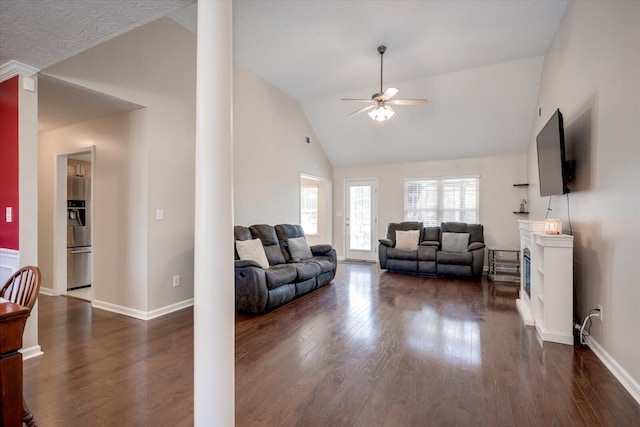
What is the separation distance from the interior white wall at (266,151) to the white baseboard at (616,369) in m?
4.28

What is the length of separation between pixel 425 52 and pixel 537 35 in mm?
1387

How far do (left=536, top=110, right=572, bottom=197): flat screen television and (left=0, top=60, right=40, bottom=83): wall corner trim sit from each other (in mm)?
4874

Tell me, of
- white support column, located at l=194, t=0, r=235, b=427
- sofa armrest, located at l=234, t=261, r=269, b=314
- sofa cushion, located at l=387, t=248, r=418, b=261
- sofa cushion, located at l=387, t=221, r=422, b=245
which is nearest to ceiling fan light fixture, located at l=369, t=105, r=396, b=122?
sofa armrest, located at l=234, t=261, r=269, b=314

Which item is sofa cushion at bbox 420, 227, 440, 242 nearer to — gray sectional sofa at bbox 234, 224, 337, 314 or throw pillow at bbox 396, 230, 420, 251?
throw pillow at bbox 396, 230, 420, 251

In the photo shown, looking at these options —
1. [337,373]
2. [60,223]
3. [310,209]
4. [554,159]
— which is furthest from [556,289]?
[310,209]

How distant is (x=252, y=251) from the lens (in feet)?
13.8

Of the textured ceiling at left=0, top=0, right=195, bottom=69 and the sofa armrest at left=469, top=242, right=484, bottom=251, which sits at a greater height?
the textured ceiling at left=0, top=0, right=195, bottom=69

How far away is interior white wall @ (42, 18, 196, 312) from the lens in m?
3.52

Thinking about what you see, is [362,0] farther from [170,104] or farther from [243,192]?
[243,192]

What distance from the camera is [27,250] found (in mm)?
2699

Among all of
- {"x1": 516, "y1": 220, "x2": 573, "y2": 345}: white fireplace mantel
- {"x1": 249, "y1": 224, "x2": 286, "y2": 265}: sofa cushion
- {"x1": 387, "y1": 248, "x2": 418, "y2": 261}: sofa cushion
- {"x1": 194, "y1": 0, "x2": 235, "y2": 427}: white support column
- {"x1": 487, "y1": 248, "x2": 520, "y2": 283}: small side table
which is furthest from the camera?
{"x1": 387, "y1": 248, "x2": 418, "y2": 261}: sofa cushion

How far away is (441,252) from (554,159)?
9.50ft

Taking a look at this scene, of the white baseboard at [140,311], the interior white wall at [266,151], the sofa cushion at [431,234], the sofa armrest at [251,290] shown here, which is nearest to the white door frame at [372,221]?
the sofa cushion at [431,234]

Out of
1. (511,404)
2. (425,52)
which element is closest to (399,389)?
(511,404)
